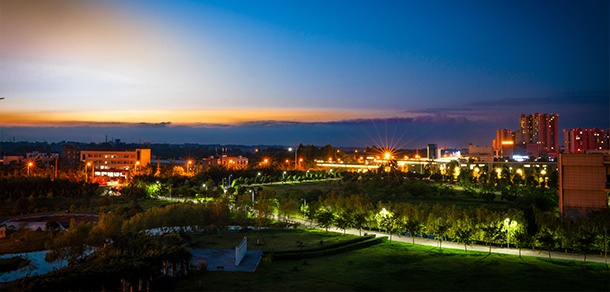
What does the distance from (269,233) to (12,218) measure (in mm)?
21362

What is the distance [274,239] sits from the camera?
2438 centimetres

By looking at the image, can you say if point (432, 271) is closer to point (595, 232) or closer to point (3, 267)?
point (595, 232)

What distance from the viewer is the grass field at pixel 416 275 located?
1508cm

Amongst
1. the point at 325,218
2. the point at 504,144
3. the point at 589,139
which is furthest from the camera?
the point at 504,144

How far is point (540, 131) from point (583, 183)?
110791 millimetres

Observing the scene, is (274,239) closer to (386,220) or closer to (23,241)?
(386,220)

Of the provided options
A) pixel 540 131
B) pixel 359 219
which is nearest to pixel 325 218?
pixel 359 219

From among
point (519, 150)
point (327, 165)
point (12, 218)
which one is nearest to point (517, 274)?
point (12, 218)

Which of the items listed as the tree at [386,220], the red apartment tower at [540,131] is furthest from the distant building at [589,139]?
the tree at [386,220]

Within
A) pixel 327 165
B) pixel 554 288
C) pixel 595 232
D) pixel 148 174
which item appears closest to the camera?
pixel 554 288

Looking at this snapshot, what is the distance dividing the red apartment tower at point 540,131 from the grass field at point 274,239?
106m

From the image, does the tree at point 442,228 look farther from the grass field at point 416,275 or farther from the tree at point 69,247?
the tree at point 69,247

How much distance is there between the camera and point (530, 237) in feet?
66.8

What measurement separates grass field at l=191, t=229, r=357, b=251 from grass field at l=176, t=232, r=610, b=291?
2.62 metres
